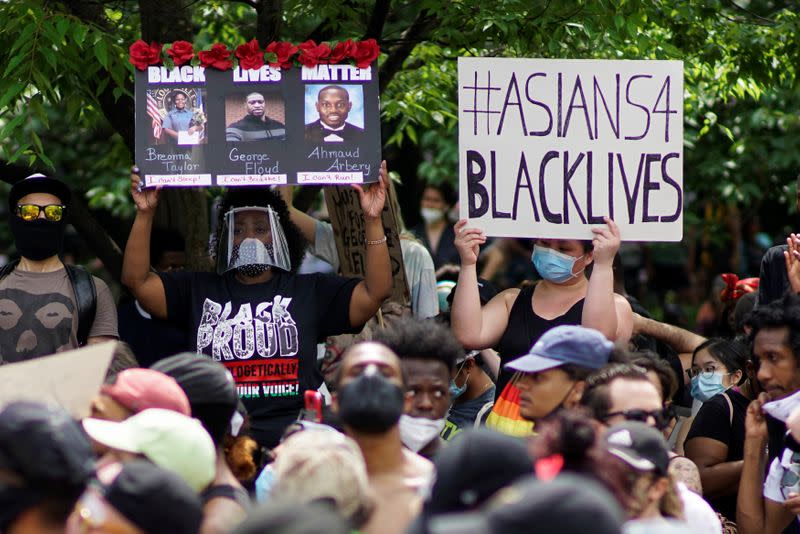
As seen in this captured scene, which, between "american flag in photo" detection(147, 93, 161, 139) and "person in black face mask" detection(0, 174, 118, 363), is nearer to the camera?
"person in black face mask" detection(0, 174, 118, 363)

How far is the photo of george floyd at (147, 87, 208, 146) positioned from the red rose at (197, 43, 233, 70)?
13cm

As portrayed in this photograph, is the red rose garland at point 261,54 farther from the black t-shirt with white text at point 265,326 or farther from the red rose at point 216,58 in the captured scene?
the black t-shirt with white text at point 265,326

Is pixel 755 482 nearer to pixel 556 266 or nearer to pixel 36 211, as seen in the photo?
pixel 556 266

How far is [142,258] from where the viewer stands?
19.4ft

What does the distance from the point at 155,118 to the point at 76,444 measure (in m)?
2.67

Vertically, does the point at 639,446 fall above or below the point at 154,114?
below

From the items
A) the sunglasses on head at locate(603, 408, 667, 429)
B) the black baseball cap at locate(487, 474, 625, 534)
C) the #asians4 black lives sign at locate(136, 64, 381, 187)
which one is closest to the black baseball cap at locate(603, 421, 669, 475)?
the sunglasses on head at locate(603, 408, 667, 429)

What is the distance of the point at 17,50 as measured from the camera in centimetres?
612

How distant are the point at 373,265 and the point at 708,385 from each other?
2019 mm

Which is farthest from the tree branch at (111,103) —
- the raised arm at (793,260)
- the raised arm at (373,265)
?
the raised arm at (793,260)

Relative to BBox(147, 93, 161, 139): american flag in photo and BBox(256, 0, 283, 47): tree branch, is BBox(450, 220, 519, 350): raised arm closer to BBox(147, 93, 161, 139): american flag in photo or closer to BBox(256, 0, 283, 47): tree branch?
BBox(147, 93, 161, 139): american flag in photo

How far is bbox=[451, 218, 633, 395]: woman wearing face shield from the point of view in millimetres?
5617

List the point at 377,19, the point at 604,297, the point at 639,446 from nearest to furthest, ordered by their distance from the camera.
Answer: the point at 639,446 < the point at 604,297 < the point at 377,19

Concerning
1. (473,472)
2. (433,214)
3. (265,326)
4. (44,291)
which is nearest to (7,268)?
(44,291)
